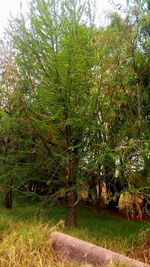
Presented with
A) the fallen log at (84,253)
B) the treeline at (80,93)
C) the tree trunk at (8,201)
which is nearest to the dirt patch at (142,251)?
the treeline at (80,93)

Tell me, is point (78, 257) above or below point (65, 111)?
below

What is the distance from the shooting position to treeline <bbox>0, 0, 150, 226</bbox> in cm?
614

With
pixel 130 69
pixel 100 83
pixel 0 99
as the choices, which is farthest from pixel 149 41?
pixel 0 99

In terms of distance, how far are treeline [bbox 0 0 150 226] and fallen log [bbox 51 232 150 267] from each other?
1.75 m

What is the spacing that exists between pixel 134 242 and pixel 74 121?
2.76 metres

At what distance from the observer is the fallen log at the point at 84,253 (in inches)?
171

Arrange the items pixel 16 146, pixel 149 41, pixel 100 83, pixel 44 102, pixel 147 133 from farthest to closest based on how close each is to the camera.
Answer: pixel 16 146 → pixel 44 102 → pixel 100 83 → pixel 147 133 → pixel 149 41

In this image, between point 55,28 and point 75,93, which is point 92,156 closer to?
point 75,93

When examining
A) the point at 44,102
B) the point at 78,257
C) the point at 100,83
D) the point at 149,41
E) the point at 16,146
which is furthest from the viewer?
the point at 16,146

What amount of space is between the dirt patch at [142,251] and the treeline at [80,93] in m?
1.02

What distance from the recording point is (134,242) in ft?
20.7

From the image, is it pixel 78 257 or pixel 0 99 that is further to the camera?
pixel 0 99

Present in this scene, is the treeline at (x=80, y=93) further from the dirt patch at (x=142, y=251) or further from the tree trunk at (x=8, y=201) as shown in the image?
the tree trunk at (x=8, y=201)

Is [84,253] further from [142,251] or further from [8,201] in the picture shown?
[8,201]
